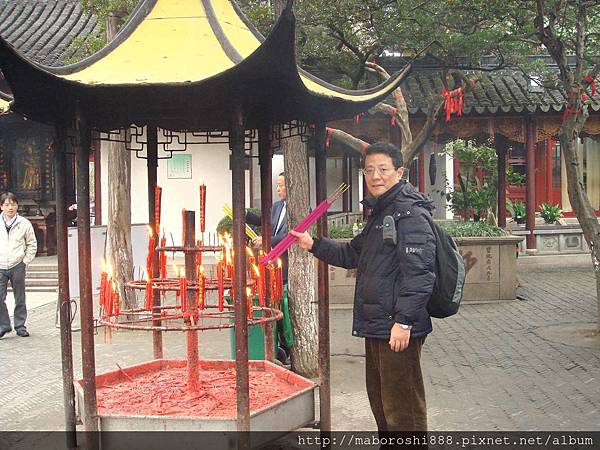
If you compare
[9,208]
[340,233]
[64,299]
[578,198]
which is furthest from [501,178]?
[64,299]

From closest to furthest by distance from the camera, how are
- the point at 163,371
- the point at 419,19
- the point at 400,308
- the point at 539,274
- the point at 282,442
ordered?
the point at 400,308, the point at 282,442, the point at 163,371, the point at 419,19, the point at 539,274

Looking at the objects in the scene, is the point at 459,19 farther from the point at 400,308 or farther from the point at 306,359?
the point at 400,308

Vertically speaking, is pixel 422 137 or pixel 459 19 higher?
pixel 459 19

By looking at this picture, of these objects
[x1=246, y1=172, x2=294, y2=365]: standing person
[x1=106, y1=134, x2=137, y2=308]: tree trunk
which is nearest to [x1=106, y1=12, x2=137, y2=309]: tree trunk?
[x1=106, y1=134, x2=137, y2=308]: tree trunk

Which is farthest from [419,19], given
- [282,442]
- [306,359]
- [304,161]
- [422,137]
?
[282,442]

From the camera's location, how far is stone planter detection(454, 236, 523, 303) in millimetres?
10734

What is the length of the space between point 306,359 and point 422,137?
14.9ft

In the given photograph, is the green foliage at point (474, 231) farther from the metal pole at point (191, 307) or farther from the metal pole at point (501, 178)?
the metal pole at point (191, 307)

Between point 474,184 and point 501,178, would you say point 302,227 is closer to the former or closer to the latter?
point 474,184

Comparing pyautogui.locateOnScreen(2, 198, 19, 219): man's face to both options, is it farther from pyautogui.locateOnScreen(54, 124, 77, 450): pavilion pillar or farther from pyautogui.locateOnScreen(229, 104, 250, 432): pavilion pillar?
pyautogui.locateOnScreen(229, 104, 250, 432): pavilion pillar

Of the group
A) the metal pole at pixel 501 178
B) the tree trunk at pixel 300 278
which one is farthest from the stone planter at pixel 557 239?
the tree trunk at pixel 300 278

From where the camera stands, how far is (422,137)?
9805mm

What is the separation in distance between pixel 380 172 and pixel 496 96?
36.6 ft

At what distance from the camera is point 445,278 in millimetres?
3842
